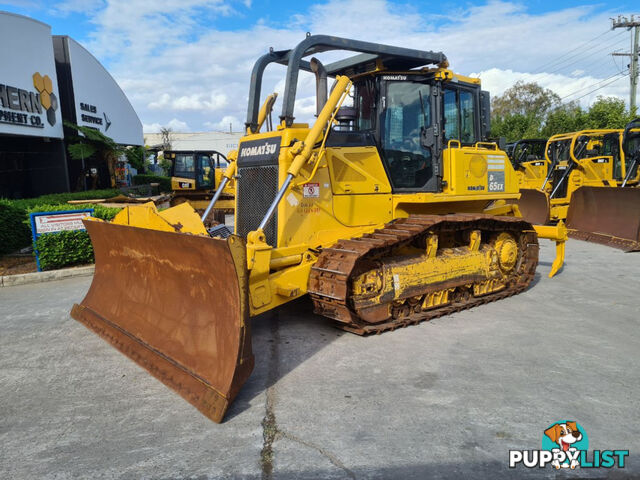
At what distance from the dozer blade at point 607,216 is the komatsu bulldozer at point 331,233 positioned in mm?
4721

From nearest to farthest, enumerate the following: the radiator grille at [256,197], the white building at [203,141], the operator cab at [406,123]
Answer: the radiator grille at [256,197] < the operator cab at [406,123] < the white building at [203,141]

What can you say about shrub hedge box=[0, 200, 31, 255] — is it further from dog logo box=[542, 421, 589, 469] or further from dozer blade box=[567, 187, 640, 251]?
dozer blade box=[567, 187, 640, 251]

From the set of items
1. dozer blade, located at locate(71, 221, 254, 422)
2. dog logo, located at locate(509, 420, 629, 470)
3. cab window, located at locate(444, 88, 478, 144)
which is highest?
cab window, located at locate(444, 88, 478, 144)

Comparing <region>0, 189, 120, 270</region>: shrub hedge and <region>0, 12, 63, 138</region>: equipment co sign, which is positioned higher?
<region>0, 12, 63, 138</region>: equipment co sign

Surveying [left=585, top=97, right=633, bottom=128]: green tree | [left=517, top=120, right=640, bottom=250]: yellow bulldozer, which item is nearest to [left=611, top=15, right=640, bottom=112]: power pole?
[left=585, top=97, right=633, bottom=128]: green tree

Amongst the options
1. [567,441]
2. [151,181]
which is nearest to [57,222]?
[567,441]

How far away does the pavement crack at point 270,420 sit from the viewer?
2.81 meters

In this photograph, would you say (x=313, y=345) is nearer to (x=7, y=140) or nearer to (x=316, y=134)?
(x=316, y=134)

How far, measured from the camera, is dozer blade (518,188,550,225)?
1243 centimetres

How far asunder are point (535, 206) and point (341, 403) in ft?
35.9

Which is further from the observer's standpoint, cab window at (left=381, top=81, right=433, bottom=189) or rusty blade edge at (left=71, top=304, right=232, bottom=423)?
cab window at (left=381, top=81, right=433, bottom=189)

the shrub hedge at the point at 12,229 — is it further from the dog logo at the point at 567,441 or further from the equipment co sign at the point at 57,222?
the dog logo at the point at 567,441

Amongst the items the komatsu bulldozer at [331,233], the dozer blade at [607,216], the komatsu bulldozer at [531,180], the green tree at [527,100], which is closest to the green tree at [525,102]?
the green tree at [527,100]

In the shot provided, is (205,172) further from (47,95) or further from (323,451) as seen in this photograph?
(323,451)
